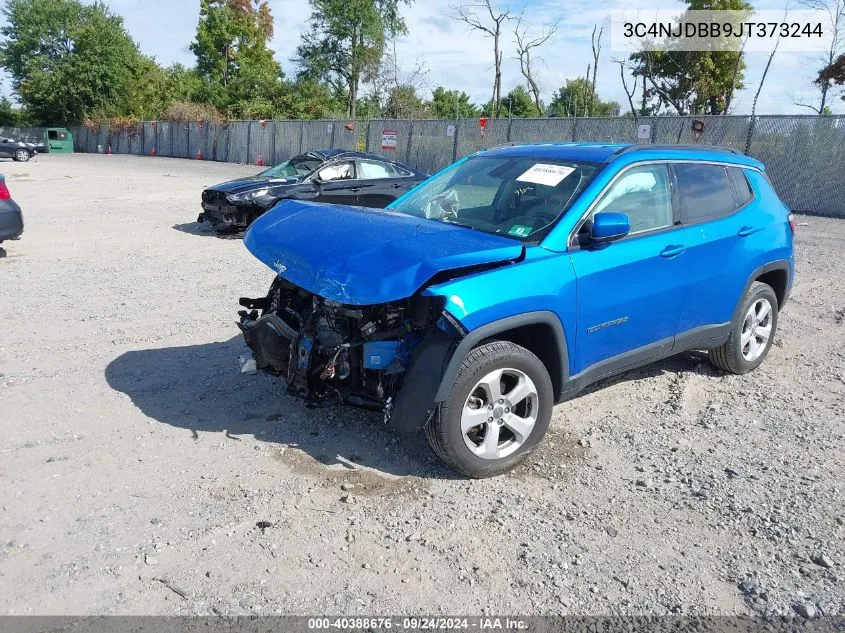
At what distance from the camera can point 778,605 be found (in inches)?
119

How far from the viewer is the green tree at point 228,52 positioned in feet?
173

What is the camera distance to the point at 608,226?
13.6 ft

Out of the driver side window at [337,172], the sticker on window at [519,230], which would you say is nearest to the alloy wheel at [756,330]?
the sticker on window at [519,230]

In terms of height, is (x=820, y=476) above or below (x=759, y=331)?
below

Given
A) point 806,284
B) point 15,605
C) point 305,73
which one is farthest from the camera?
point 305,73

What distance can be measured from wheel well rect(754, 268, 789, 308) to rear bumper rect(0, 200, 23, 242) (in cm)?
933

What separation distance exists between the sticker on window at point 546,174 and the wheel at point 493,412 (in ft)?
4.15

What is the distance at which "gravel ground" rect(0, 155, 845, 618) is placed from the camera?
3062 mm

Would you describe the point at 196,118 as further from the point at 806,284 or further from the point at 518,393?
the point at 518,393

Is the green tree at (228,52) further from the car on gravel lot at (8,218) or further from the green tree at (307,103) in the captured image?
the car on gravel lot at (8,218)

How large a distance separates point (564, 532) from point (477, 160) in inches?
114

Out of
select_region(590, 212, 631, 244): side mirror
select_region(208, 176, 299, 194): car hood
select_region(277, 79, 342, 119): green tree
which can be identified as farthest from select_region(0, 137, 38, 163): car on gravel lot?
select_region(590, 212, 631, 244): side mirror

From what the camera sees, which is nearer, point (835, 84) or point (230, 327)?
point (230, 327)

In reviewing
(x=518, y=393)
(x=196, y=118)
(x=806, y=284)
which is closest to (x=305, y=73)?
(x=196, y=118)
